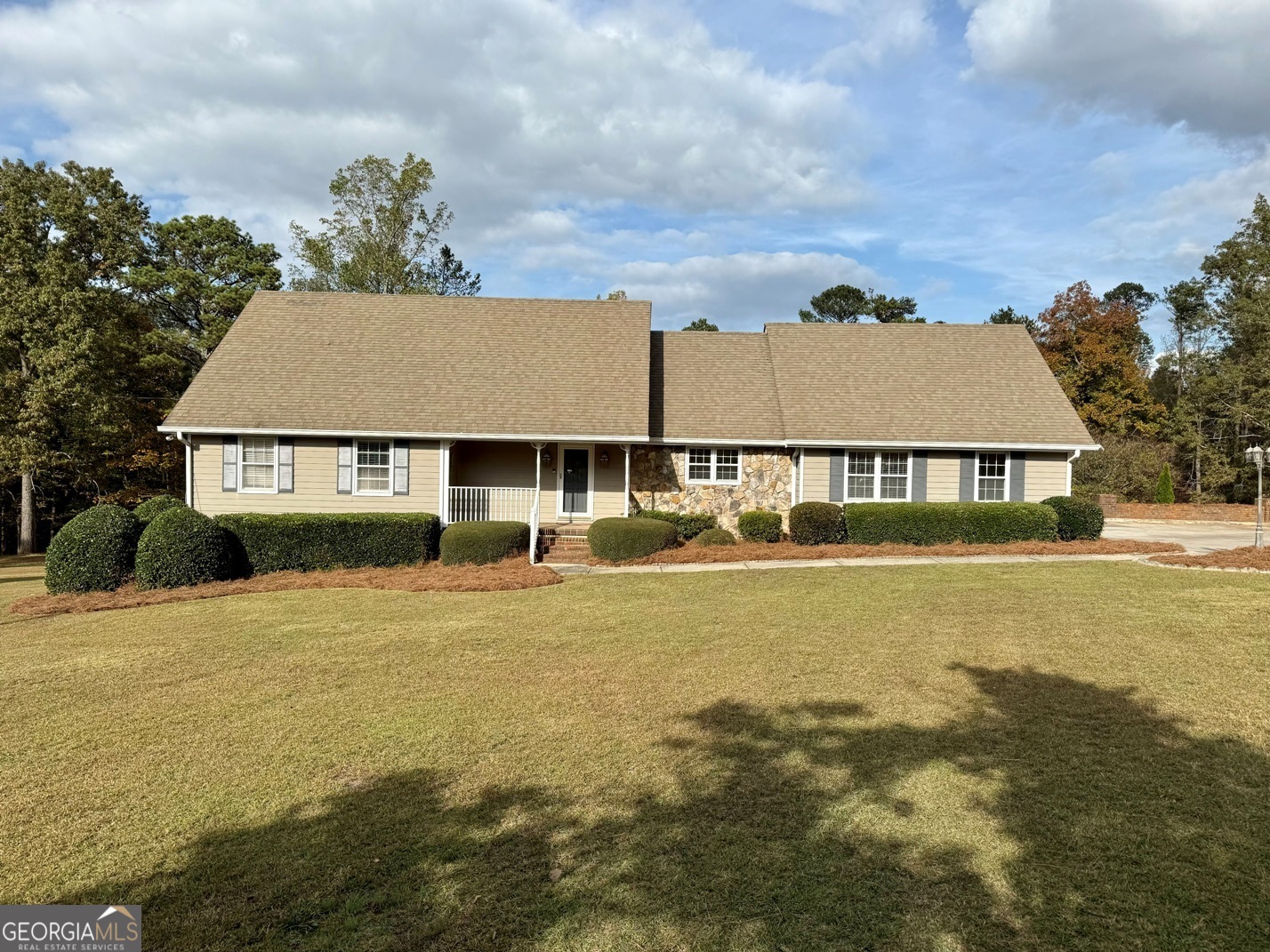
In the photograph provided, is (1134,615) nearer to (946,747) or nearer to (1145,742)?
(1145,742)

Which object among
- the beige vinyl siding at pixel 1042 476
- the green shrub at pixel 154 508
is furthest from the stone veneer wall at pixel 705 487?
the green shrub at pixel 154 508

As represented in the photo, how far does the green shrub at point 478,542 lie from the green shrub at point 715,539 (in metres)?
4.10

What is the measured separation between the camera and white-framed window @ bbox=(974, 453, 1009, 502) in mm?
19109

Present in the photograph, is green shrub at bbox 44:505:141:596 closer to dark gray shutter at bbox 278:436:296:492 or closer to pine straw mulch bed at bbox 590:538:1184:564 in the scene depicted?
dark gray shutter at bbox 278:436:296:492

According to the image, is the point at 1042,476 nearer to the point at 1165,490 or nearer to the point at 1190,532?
the point at 1190,532

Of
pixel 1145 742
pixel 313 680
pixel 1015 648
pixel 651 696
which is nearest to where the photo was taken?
pixel 1145 742

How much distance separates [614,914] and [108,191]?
3100 centimetres

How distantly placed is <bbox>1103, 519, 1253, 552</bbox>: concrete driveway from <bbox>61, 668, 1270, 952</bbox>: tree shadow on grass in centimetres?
1542

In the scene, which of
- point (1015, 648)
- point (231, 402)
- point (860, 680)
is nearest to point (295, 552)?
point (231, 402)

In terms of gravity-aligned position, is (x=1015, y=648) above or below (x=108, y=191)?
below

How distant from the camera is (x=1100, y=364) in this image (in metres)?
36.2

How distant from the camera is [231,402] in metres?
18.2

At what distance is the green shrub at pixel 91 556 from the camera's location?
13.1 meters

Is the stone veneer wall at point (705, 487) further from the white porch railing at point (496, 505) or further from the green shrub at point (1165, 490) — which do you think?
the green shrub at point (1165, 490)
